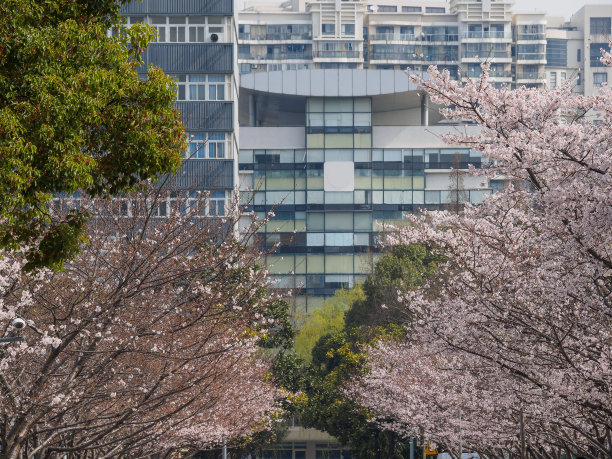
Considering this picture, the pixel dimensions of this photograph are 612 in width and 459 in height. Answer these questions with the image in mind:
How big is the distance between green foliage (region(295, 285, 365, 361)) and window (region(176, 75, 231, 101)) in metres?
19.0

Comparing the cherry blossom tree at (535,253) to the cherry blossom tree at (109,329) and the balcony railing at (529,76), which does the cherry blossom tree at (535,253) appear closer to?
the cherry blossom tree at (109,329)

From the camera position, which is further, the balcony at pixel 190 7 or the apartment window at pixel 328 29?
the apartment window at pixel 328 29

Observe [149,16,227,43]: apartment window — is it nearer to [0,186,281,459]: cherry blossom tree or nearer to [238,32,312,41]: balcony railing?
[0,186,281,459]: cherry blossom tree

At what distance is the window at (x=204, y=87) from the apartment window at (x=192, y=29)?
174cm

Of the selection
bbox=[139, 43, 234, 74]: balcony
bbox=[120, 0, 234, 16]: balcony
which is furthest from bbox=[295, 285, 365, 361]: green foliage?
bbox=[120, 0, 234, 16]: balcony

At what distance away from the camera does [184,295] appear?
19.3 metres

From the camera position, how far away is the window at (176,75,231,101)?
53531mm

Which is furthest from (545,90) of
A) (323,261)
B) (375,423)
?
(323,261)

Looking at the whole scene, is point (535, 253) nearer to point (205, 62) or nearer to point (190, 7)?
point (205, 62)

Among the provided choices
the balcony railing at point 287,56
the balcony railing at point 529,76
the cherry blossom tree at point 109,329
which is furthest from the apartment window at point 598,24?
the cherry blossom tree at point 109,329

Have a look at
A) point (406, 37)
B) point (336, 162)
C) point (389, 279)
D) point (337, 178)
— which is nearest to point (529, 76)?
point (406, 37)

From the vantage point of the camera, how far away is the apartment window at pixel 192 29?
53.8 metres

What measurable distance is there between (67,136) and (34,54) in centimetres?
78

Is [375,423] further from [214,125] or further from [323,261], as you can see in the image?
[323,261]
